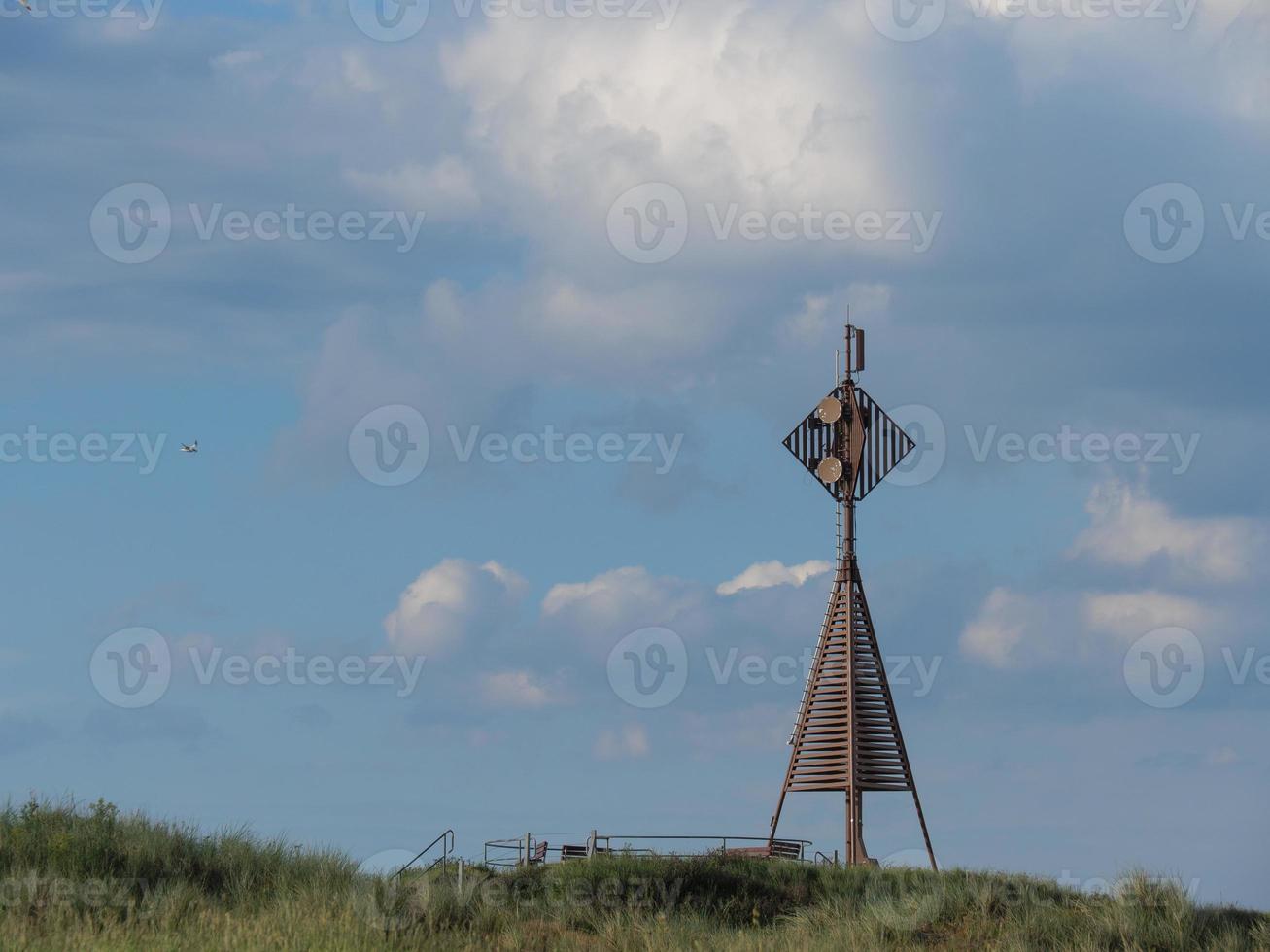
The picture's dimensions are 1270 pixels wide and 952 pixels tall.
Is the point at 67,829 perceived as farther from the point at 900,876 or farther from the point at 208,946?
the point at 900,876

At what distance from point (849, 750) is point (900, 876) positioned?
16.2 ft

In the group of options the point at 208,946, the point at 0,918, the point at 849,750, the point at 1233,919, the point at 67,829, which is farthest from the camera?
the point at 849,750

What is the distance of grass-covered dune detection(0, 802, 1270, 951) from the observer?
23453 mm

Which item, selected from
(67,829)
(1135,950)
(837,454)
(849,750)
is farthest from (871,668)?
(67,829)

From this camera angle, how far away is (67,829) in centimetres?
2994

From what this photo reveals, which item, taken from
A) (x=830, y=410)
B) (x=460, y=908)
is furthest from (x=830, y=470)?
(x=460, y=908)

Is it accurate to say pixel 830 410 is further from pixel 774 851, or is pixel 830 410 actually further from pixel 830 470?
pixel 774 851

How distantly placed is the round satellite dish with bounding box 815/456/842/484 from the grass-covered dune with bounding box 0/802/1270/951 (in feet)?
36.9

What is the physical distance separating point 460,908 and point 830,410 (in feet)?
65.0

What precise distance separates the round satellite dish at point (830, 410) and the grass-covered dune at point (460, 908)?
502 inches

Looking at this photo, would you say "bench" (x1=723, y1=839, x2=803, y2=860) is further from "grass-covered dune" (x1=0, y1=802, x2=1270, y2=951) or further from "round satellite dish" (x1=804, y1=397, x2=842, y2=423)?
"round satellite dish" (x1=804, y1=397, x2=842, y2=423)

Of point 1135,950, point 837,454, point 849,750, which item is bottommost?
point 1135,950

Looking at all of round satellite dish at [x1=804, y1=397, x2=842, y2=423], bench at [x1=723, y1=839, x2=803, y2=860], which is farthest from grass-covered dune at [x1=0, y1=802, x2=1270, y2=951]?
round satellite dish at [x1=804, y1=397, x2=842, y2=423]

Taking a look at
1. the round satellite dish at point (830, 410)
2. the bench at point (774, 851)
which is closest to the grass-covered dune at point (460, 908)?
the bench at point (774, 851)
